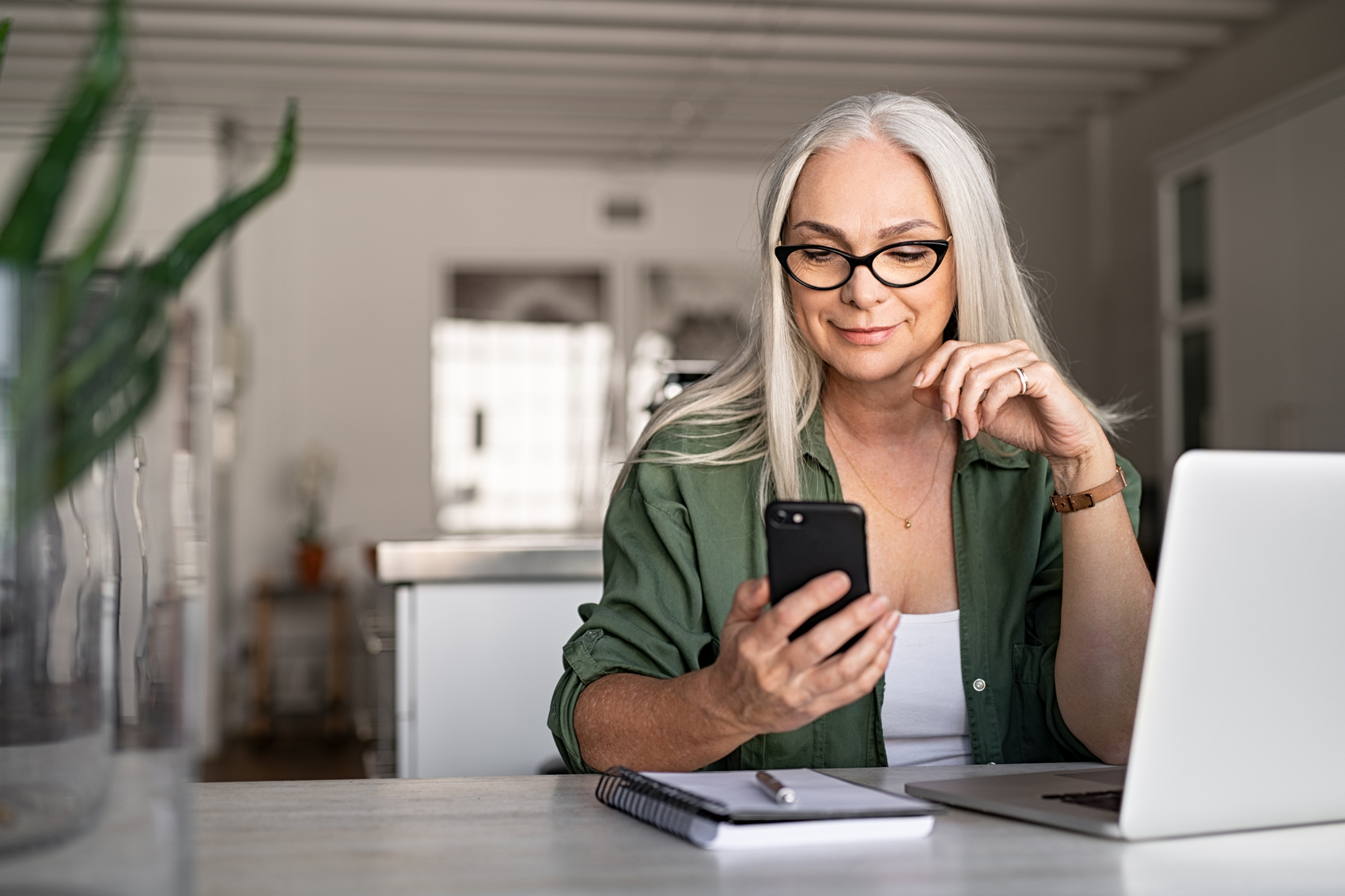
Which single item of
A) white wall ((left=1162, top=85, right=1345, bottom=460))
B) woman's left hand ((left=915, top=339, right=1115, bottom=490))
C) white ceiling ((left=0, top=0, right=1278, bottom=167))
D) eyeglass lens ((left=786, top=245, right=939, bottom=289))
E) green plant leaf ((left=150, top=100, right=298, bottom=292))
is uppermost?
white ceiling ((left=0, top=0, right=1278, bottom=167))

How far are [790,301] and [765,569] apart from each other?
36cm

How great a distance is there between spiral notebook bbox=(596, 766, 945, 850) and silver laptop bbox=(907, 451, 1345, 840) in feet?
0.41

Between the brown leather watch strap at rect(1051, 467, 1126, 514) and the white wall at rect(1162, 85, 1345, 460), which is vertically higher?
the white wall at rect(1162, 85, 1345, 460)

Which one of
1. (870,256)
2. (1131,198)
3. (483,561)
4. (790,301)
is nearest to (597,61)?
(1131,198)

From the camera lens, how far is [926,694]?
Answer: 1.54m

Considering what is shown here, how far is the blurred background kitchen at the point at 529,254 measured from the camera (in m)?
4.15

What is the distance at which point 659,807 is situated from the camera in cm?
94

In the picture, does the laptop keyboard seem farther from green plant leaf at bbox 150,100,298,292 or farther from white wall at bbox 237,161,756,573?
white wall at bbox 237,161,756,573

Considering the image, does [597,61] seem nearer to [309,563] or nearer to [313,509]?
[313,509]

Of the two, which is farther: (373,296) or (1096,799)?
(373,296)

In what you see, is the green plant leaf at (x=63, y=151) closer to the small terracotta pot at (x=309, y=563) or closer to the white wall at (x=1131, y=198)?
the white wall at (x=1131, y=198)

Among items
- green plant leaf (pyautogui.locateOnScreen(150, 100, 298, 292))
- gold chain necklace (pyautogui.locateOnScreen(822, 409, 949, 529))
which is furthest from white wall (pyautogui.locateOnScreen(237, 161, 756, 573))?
green plant leaf (pyautogui.locateOnScreen(150, 100, 298, 292))

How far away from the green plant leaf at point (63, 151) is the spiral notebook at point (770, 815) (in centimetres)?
57

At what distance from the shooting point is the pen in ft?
3.05
